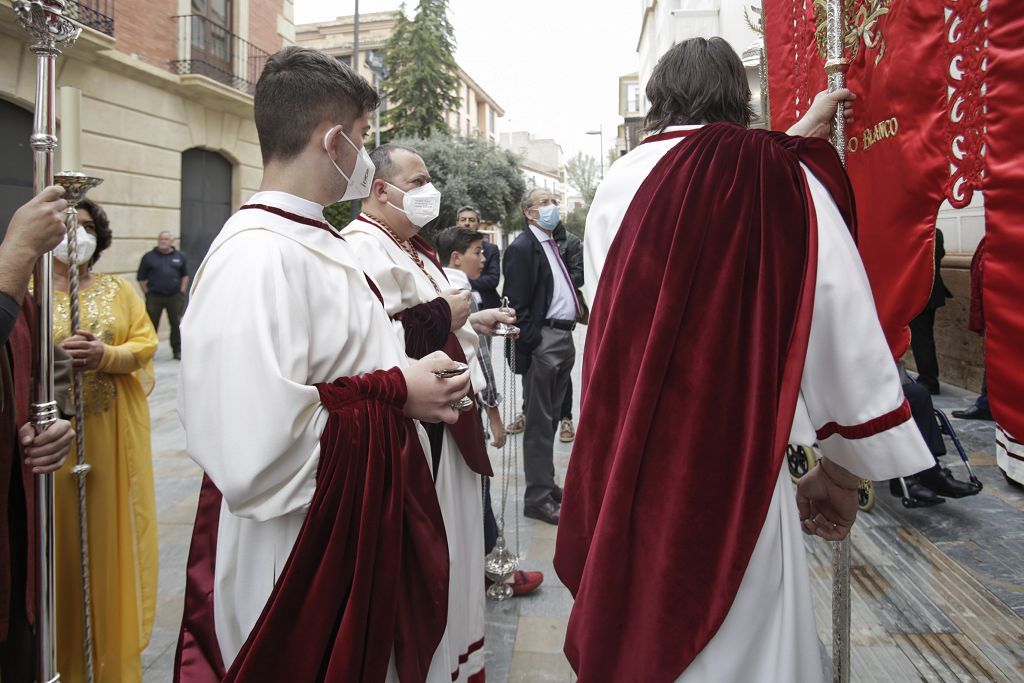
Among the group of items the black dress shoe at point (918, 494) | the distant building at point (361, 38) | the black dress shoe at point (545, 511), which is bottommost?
the black dress shoe at point (545, 511)

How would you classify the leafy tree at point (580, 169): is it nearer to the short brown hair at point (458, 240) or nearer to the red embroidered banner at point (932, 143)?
the short brown hair at point (458, 240)

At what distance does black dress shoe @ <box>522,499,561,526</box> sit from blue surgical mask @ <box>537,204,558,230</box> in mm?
1943

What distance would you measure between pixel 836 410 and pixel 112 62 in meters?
Result: 12.7

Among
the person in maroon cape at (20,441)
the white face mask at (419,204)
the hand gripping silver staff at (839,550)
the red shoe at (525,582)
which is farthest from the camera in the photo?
the red shoe at (525,582)

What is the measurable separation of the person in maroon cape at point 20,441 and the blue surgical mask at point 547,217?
342 centimetres

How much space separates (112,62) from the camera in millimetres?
11156

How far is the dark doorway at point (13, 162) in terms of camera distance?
9.39 meters

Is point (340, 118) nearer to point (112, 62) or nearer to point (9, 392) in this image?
point (9, 392)

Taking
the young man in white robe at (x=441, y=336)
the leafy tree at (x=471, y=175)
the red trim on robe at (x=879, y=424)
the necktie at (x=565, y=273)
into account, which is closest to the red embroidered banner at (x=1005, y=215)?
the red trim on robe at (x=879, y=424)

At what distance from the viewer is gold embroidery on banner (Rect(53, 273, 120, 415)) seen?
266cm

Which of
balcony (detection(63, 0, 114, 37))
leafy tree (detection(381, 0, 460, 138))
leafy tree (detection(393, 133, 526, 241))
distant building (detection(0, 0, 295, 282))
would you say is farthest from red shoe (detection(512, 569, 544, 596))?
leafy tree (detection(381, 0, 460, 138))

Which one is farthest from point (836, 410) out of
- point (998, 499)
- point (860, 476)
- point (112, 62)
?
point (112, 62)

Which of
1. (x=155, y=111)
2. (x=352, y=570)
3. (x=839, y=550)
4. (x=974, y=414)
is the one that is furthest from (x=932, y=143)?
(x=155, y=111)

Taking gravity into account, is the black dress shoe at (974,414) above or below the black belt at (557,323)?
below
